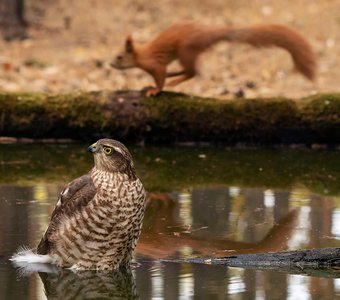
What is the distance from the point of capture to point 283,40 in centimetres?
1158

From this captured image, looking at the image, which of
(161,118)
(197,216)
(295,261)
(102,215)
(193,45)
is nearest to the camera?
(102,215)

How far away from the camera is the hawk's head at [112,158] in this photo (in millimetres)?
5660

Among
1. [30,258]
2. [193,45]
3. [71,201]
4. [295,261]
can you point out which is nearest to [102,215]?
[71,201]

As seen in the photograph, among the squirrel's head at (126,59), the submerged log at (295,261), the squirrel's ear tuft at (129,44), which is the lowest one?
the submerged log at (295,261)

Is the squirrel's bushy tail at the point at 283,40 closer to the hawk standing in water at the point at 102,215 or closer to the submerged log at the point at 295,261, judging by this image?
the submerged log at the point at 295,261

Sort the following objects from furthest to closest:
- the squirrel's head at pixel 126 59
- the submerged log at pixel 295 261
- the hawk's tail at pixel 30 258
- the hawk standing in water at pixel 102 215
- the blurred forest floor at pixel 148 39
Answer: the blurred forest floor at pixel 148 39 → the squirrel's head at pixel 126 59 → the hawk's tail at pixel 30 258 → the submerged log at pixel 295 261 → the hawk standing in water at pixel 102 215

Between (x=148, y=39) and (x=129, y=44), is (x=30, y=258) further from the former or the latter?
(x=148, y=39)

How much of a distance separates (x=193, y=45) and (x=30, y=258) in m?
5.91

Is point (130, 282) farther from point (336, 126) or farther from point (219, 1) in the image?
point (219, 1)

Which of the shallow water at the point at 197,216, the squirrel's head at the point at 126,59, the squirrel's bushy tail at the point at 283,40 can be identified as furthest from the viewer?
the squirrel's head at the point at 126,59

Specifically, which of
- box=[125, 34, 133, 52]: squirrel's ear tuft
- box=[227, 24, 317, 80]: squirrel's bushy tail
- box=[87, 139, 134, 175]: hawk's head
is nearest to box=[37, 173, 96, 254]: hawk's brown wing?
box=[87, 139, 134, 175]: hawk's head

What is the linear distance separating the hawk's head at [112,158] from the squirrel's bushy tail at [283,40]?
6.14m

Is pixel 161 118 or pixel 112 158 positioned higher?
pixel 161 118

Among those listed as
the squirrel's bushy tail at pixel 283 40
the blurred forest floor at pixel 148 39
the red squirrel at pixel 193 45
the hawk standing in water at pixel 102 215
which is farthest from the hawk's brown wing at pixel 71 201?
the blurred forest floor at pixel 148 39
